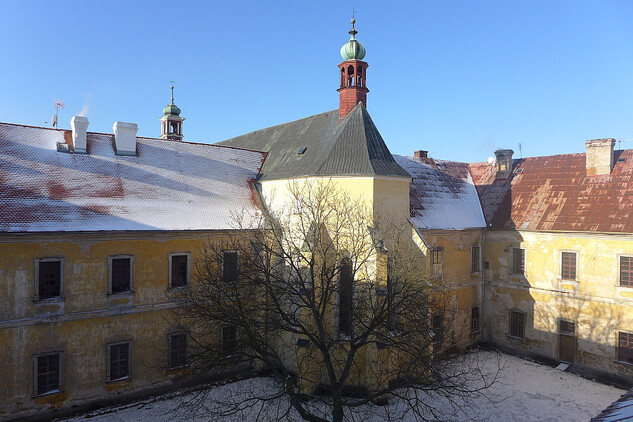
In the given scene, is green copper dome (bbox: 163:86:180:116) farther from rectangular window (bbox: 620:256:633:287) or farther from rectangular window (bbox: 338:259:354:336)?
rectangular window (bbox: 620:256:633:287)

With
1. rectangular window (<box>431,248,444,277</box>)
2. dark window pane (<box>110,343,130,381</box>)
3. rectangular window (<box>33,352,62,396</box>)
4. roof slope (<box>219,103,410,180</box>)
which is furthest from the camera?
rectangular window (<box>431,248,444,277</box>)

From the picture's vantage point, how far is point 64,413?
654 inches

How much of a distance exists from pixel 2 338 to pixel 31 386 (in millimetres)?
2118

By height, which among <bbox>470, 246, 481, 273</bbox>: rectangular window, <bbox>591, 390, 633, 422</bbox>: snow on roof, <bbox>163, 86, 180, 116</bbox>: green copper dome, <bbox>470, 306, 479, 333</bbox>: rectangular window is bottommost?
<bbox>470, 306, 479, 333</bbox>: rectangular window

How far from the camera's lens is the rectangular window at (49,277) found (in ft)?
53.8

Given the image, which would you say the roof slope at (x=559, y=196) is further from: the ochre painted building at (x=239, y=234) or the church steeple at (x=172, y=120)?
the church steeple at (x=172, y=120)

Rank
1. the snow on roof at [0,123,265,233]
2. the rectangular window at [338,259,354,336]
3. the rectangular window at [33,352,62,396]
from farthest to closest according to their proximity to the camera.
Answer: the rectangular window at [338,259,354,336], the snow on roof at [0,123,265,233], the rectangular window at [33,352,62,396]

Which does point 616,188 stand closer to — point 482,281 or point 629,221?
point 629,221

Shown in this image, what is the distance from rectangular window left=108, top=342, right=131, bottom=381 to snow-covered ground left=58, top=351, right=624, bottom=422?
1260 millimetres

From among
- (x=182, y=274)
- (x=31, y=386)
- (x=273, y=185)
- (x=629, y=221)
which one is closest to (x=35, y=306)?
(x=31, y=386)

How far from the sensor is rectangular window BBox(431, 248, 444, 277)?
2378cm

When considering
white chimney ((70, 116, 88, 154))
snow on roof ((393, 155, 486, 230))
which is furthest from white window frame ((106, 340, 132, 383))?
snow on roof ((393, 155, 486, 230))

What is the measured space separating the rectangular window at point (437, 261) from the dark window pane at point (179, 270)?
12.9m

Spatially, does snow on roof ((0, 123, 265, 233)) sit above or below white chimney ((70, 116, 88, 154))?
below
